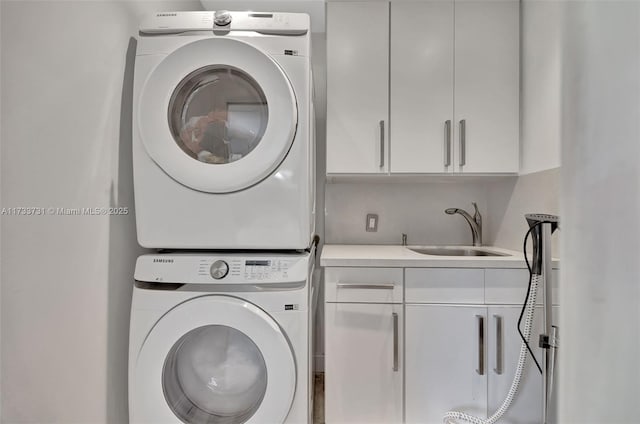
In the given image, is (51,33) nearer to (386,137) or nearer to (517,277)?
(386,137)

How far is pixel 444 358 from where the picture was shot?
1.46 metres

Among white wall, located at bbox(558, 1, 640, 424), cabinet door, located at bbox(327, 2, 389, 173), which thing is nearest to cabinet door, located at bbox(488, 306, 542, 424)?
cabinet door, located at bbox(327, 2, 389, 173)

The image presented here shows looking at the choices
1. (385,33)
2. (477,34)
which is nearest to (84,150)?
(385,33)

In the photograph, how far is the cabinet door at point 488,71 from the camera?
1.79 metres

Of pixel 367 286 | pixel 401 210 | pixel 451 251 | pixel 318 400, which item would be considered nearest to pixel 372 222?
pixel 401 210

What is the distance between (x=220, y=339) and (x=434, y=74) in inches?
66.5

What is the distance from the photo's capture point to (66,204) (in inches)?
41.1

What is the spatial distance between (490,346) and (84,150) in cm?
178

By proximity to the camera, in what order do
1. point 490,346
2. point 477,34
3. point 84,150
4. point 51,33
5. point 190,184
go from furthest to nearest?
point 477,34, point 490,346, point 190,184, point 84,150, point 51,33

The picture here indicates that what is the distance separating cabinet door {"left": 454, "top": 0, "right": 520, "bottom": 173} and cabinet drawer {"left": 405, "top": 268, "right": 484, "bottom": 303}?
2.37ft

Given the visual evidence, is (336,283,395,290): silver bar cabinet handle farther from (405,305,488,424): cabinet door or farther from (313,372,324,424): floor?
(313,372,324,424): floor

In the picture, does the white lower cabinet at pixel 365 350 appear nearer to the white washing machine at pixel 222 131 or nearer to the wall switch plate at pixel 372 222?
the white washing machine at pixel 222 131

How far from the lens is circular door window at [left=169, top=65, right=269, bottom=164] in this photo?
127 centimetres

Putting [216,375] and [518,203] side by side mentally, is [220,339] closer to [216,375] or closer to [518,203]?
[216,375]
